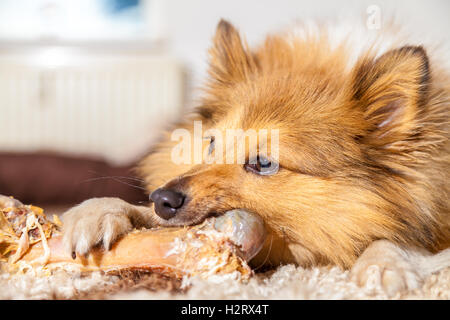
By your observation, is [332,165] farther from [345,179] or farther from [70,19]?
[70,19]

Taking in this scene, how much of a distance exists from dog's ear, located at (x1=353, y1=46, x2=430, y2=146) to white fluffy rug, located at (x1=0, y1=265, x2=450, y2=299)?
457mm

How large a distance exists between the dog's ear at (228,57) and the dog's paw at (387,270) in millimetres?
844

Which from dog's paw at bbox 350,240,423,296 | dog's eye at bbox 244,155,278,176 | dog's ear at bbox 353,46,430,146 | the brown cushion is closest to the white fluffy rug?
dog's paw at bbox 350,240,423,296

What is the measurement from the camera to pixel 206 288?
3.38ft

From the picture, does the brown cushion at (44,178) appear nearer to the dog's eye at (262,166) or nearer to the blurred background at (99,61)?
the blurred background at (99,61)

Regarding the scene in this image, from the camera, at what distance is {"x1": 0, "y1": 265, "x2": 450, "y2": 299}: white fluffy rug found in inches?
40.4

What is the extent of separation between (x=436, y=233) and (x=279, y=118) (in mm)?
617

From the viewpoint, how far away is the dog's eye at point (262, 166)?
1.38 metres

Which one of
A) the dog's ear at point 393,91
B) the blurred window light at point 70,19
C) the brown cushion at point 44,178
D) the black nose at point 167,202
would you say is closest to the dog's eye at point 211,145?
the black nose at point 167,202

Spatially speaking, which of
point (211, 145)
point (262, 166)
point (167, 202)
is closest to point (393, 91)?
point (262, 166)

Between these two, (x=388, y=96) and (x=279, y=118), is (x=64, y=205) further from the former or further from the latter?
(x=388, y=96)

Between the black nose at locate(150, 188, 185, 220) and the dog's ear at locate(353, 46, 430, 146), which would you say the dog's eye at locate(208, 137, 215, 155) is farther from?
the dog's ear at locate(353, 46, 430, 146)

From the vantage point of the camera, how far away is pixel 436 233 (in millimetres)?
1441
